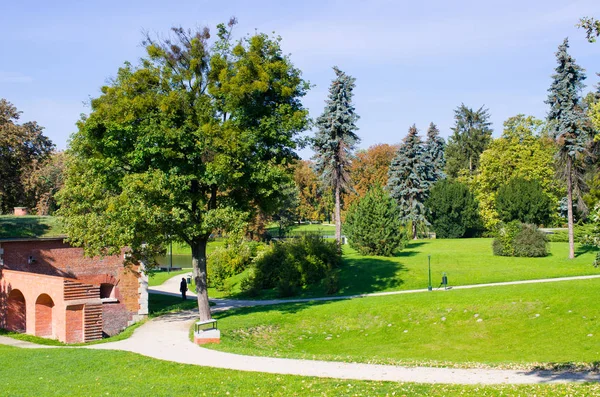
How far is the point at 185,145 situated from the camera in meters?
22.0

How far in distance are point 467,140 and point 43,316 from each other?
68138 mm

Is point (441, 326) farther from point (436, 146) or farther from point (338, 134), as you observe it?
point (436, 146)

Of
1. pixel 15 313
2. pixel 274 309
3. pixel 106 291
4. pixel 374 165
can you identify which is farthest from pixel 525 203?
pixel 15 313

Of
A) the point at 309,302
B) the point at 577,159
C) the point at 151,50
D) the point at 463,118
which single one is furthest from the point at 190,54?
the point at 463,118

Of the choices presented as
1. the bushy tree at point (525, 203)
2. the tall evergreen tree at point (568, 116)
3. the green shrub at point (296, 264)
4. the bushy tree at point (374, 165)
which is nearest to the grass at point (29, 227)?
the green shrub at point (296, 264)

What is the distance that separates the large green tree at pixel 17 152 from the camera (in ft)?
124

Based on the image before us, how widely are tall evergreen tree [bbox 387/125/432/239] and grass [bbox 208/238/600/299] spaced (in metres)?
15.9

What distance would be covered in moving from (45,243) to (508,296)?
21.6m

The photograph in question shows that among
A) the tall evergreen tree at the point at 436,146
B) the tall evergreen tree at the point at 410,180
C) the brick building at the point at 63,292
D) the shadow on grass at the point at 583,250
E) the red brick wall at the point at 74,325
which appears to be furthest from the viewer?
the tall evergreen tree at the point at 436,146

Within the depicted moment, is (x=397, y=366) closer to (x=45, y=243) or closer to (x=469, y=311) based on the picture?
(x=469, y=311)

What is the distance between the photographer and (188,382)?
13102 mm

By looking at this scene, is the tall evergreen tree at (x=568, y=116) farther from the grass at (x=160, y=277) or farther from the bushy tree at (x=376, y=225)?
the grass at (x=160, y=277)

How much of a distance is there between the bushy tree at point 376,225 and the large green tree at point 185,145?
53.6 feet

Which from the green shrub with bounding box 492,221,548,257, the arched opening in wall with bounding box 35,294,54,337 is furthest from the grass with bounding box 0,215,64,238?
the green shrub with bounding box 492,221,548,257
